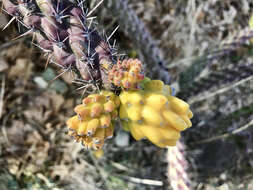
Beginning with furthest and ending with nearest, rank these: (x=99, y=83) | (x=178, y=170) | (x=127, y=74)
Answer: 1. (x=178, y=170)
2. (x=99, y=83)
3. (x=127, y=74)

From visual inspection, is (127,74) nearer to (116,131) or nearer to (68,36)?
(68,36)

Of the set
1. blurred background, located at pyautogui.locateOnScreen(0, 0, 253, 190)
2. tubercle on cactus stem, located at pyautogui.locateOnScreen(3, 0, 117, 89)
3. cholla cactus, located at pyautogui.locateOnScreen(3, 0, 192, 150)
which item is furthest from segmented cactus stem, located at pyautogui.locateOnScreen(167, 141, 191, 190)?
tubercle on cactus stem, located at pyautogui.locateOnScreen(3, 0, 117, 89)

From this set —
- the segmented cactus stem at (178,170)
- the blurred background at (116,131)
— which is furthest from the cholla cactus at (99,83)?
the blurred background at (116,131)

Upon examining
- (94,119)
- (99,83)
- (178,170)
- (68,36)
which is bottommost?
(178,170)

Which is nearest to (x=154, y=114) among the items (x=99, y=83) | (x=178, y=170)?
(x=99, y=83)

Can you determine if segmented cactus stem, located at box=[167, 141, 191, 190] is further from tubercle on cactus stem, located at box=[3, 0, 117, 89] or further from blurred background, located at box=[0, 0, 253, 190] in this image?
tubercle on cactus stem, located at box=[3, 0, 117, 89]

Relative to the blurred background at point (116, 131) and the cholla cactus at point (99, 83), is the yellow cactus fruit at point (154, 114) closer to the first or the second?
the cholla cactus at point (99, 83)

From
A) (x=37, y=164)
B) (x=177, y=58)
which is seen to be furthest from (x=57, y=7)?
(x=177, y=58)
